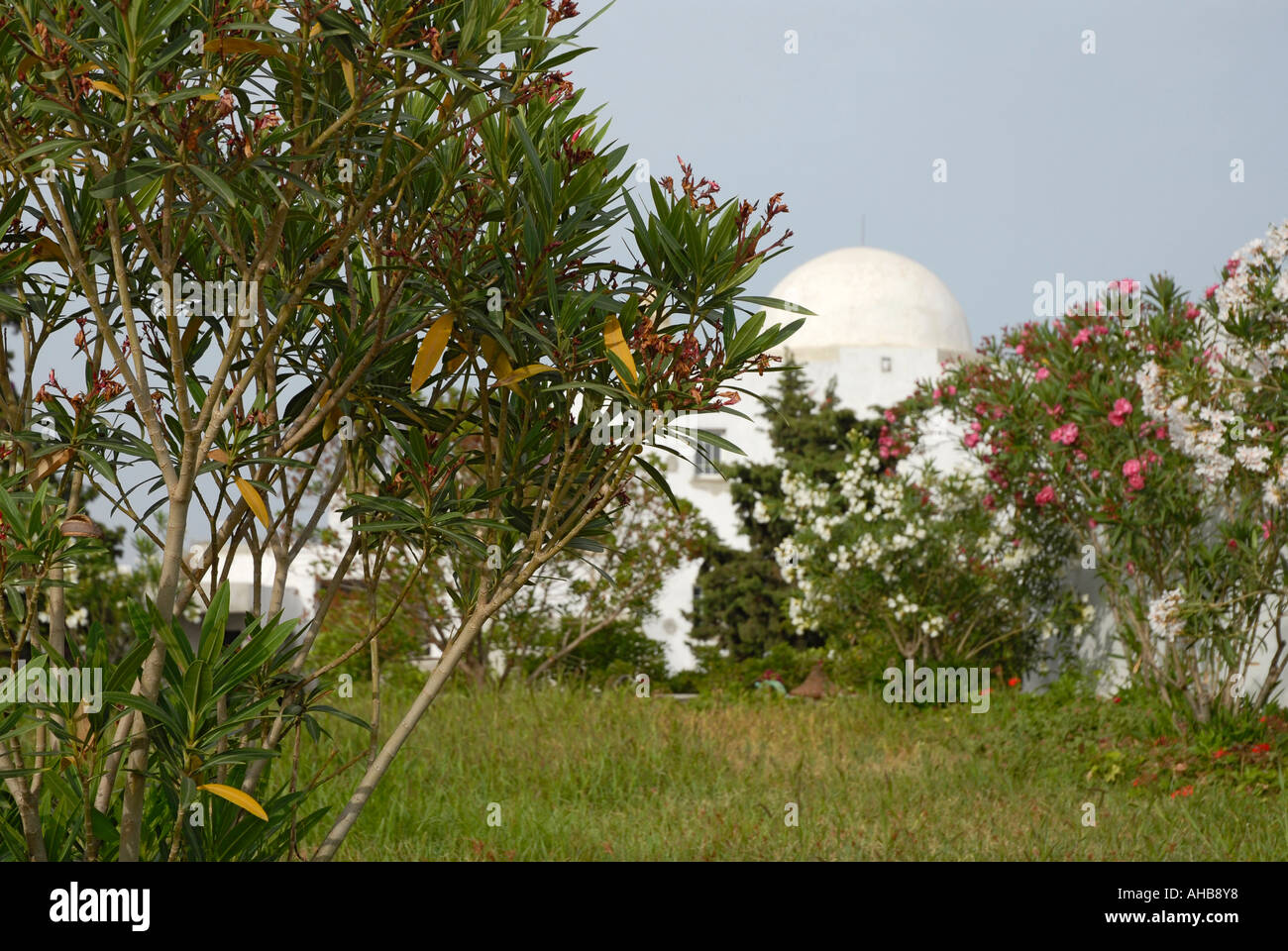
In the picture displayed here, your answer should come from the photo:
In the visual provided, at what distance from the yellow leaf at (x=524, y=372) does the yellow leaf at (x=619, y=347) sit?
18 cm

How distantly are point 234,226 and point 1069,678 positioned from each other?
974cm

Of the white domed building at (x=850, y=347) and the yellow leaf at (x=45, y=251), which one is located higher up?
the white domed building at (x=850, y=347)

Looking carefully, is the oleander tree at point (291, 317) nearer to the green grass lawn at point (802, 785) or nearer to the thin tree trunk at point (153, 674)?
the thin tree trunk at point (153, 674)

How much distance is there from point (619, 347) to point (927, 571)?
947cm

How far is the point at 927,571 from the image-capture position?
11727 millimetres

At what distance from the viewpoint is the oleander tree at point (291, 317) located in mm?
2615

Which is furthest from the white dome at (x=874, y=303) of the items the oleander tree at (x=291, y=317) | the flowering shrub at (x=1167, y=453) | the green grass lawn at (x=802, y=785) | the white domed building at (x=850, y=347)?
the oleander tree at (x=291, y=317)

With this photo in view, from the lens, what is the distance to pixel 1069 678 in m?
10.7

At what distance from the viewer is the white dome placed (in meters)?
25.7

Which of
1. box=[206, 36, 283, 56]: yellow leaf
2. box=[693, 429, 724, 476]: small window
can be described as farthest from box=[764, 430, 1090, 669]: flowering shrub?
box=[206, 36, 283, 56]: yellow leaf

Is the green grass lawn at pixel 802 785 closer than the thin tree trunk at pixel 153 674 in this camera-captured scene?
No

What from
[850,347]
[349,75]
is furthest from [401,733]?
[850,347]
